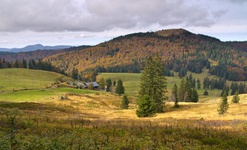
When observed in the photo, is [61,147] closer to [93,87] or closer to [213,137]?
[213,137]

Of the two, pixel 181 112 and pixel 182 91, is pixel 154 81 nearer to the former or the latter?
pixel 181 112

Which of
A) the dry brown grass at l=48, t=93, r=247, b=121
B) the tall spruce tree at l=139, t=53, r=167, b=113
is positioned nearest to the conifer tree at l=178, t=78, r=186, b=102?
the dry brown grass at l=48, t=93, r=247, b=121

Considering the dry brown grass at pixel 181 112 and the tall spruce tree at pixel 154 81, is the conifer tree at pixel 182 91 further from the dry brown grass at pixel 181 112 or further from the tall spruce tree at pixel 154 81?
the tall spruce tree at pixel 154 81

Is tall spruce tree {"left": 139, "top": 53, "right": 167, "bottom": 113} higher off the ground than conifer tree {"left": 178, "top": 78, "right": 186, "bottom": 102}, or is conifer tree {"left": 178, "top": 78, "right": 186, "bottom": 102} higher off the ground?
tall spruce tree {"left": 139, "top": 53, "right": 167, "bottom": 113}

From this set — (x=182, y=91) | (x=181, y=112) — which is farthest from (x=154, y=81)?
(x=182, y=91)

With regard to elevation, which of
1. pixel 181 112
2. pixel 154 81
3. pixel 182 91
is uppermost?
pixel 154 81

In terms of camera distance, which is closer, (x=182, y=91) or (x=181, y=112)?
(x=181, y=112)

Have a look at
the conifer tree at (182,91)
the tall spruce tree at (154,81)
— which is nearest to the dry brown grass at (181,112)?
the tall spruce tree at (154,81)

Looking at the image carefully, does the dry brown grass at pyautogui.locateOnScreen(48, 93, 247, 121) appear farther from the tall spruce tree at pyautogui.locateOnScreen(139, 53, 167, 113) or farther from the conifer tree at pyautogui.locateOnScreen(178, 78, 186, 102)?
the conifer tree at pyautogui.locateOnScreen(178, 78, 186, 102)

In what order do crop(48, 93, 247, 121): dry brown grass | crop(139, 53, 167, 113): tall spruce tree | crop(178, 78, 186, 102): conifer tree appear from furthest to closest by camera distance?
1. crop(178, 78, 186, 102): conifer tree
2. crop(139, 53, 167, 113): tall spruce tree
3. crop(48, 93, 247, 121): dry brown grass

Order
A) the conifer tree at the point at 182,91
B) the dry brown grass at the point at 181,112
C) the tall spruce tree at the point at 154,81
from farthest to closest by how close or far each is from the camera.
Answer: the conifer tree at the point at 182,91 < the tall spruce tree at the point at 154,81 < the dry brown grass at the point at 181,112

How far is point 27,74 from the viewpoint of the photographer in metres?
124

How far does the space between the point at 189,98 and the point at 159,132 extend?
262 ft

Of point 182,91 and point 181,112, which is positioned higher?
point 181,112
